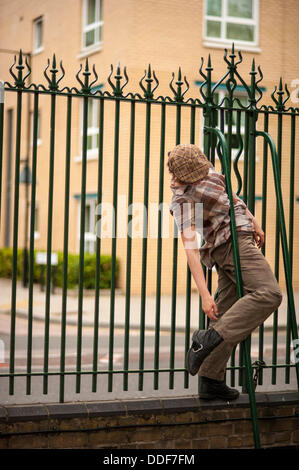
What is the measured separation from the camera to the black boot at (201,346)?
4.51 metres

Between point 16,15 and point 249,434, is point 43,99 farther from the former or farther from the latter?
point 249,434

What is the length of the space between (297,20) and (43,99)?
9050mm

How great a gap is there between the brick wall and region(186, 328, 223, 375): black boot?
0.36 m

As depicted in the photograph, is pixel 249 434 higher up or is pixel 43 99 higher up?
pixel 43 99

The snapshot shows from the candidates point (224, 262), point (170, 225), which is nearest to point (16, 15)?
point (170, 225)

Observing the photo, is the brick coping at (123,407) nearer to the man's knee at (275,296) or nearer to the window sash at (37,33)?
the man's knee at (275,296)

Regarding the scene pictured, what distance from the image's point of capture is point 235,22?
19.5m

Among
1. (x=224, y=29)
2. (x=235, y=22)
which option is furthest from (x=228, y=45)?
(x=235, y=22)

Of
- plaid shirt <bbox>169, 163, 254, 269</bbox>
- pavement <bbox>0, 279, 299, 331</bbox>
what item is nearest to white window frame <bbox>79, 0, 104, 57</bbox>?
pavement <bbox>0, 279, 299, 331</bbox>

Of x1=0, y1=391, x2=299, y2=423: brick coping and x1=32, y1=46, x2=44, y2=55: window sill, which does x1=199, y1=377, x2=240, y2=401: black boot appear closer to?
x1=0, y1=391, x2=299, y2=423: brick coping

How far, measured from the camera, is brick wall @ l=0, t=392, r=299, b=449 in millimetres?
4422

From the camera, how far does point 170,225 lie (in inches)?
641

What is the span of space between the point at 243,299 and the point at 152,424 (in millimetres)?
1105

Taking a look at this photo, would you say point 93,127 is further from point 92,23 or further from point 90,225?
point 92,23
